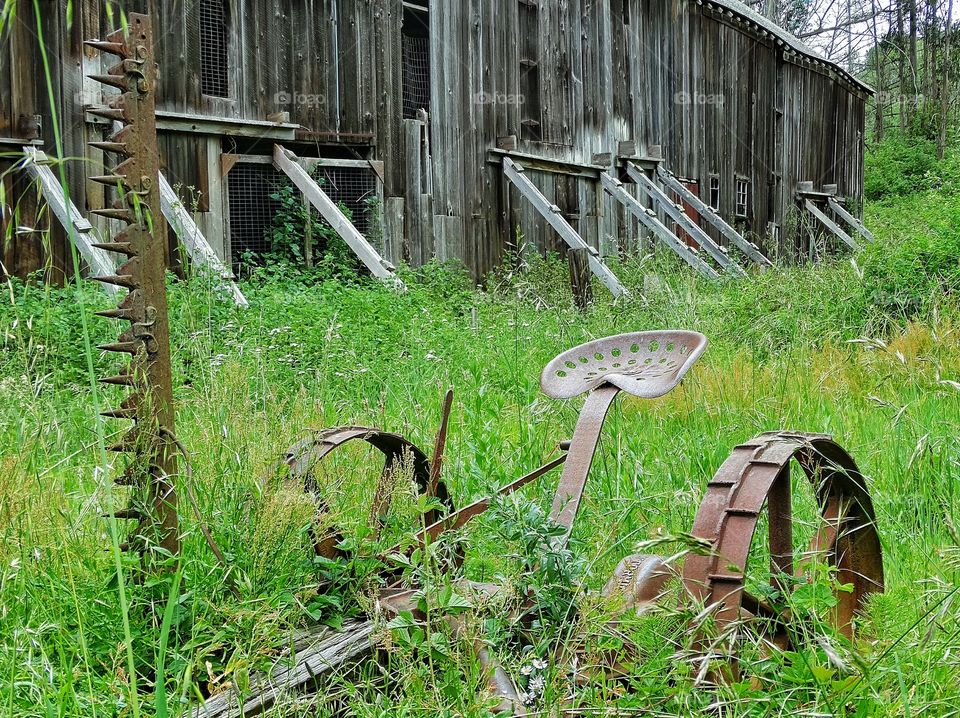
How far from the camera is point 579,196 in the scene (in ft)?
47.9

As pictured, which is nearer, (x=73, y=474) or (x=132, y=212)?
(x=132, y=212)

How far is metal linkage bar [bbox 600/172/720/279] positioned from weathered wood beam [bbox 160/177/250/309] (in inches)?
257

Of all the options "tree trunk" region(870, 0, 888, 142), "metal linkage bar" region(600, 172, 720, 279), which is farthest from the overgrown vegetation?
"tree trunk" region(870, 0, 888, 142)

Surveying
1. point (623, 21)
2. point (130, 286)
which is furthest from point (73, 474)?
point (623, 21)

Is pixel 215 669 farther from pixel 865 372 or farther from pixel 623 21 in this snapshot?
pixel 623 21

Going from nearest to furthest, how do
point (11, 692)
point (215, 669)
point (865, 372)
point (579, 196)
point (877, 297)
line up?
point (11, 692)
point (215, 669)
point (865, 372)
point (877, 297)
point (579, 196)

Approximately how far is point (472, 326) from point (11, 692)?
6076 mm

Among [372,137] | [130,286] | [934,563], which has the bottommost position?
[934,563]

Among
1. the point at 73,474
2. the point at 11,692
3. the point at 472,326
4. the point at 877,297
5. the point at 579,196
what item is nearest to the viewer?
the point at 11,692

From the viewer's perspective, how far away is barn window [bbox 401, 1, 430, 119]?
37.8 ft

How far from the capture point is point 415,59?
11828 mm

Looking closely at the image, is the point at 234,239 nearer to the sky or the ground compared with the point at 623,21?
nearer to the ground

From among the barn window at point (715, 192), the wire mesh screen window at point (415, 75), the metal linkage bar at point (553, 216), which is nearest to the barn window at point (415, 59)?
the wire mesh screen window at point (415, 75)

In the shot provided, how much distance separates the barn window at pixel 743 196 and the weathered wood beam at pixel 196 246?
1455 cm
